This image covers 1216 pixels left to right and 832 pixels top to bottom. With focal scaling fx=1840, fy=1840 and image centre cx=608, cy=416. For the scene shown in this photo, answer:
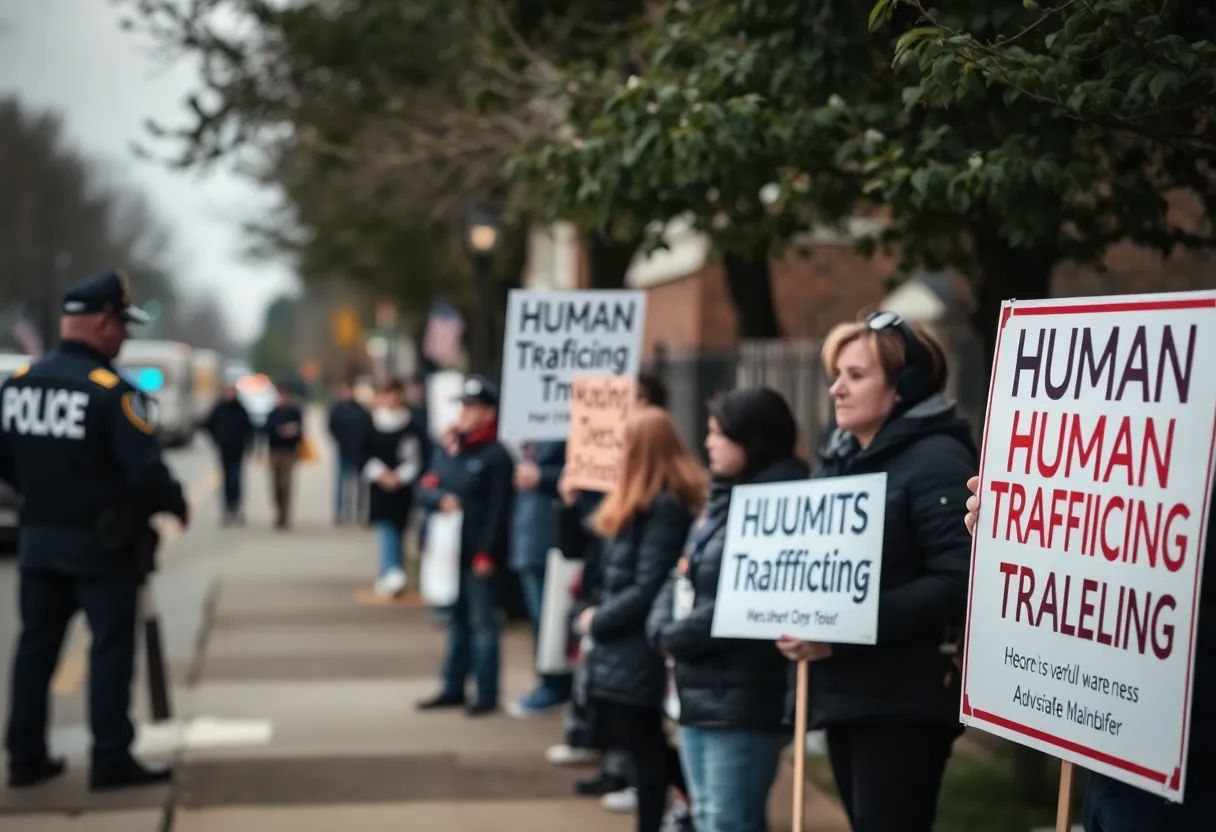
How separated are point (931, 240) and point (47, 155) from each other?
76233mm

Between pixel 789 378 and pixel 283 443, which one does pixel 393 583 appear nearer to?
pixel 789 378

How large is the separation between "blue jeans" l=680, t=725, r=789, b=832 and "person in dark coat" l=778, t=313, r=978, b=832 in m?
0.61

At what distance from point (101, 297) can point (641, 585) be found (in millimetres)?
2985

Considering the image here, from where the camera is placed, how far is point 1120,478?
3.52 metres

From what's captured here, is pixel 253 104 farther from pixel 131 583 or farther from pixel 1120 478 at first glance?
pixel 1120 478

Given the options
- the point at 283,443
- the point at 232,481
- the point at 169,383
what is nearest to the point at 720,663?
the point at 283,443

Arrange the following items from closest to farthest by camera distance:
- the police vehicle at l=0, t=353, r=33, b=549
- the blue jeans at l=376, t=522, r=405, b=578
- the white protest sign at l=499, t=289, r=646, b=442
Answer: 1. the white protest sign at l=499, t=289, r=646, b=442
2. the blue jeans at l=376, t=522, r=405, b=578
3. the police vehicle at l=0, t=353, r=33, b=549

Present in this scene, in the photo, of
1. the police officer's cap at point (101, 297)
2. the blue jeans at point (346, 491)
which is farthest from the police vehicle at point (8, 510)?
the police officer's cap at point (101, 297)

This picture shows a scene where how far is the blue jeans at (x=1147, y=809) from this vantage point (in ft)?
11.7

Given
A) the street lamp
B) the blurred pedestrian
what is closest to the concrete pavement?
the street lamp

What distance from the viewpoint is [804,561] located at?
5.01 meters

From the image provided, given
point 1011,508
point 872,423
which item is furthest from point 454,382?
point 1011,508

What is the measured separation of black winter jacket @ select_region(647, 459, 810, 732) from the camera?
5.47m

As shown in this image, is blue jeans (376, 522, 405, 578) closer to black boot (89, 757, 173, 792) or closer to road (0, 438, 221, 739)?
road (0, 438, 221, 739)
